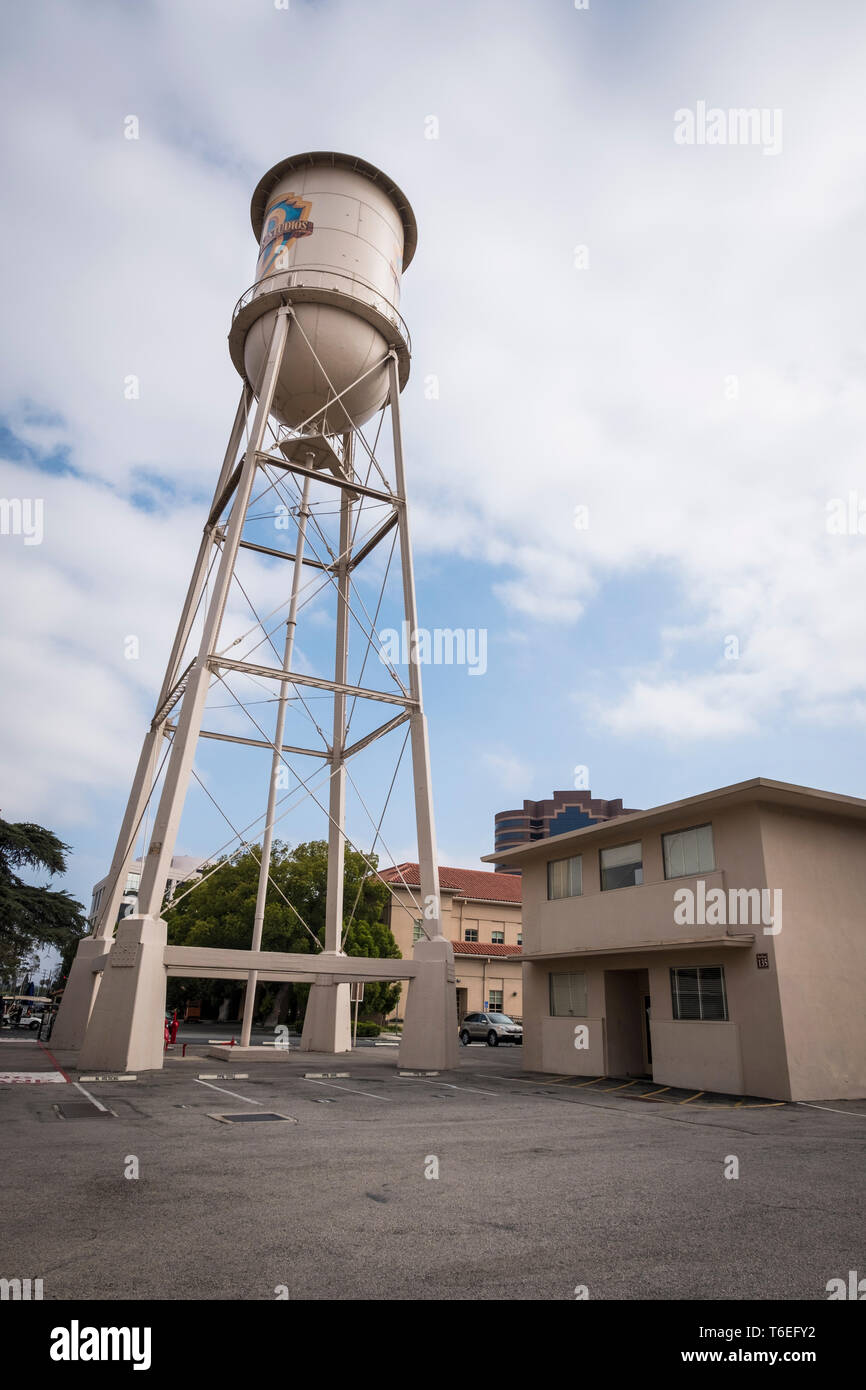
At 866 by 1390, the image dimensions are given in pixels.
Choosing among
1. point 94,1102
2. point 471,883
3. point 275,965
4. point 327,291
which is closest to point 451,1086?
point 275,965

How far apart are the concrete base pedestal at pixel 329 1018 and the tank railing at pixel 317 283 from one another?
1804 cm

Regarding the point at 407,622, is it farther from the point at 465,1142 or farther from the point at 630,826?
the point at 465,1142

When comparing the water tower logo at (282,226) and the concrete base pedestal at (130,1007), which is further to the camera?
the water tower logo at (282,226)

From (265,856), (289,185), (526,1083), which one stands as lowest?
(526,1083)

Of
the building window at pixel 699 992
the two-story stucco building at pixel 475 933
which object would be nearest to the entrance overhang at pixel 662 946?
the building window at pixel 699 992

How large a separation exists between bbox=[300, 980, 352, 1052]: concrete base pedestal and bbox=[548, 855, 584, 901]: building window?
6490mm

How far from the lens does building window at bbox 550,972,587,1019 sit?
20.4 m

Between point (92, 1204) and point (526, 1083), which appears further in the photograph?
point (526, 1083)

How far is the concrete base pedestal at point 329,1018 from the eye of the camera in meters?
22.5

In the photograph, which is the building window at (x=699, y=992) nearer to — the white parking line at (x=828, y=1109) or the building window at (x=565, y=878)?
the white parking line at (x=828, y=1109)
